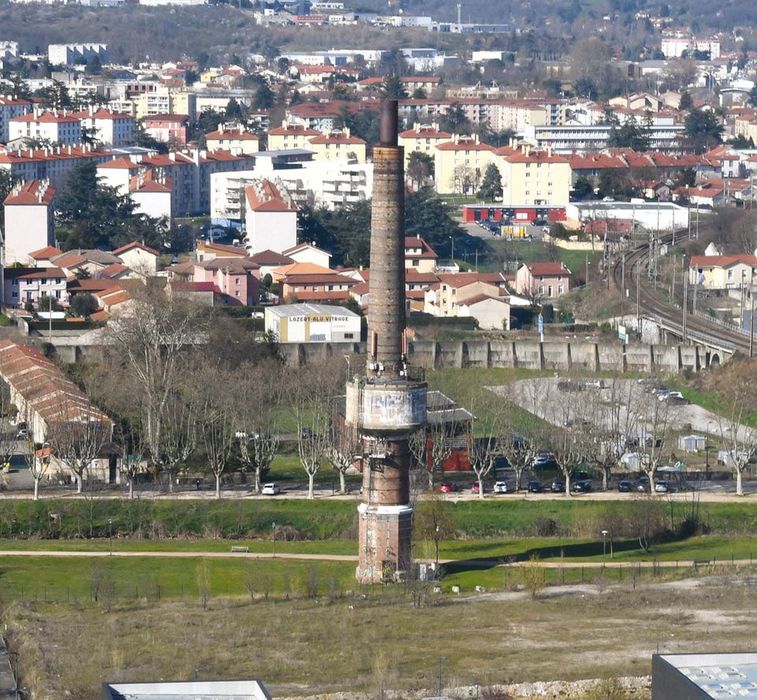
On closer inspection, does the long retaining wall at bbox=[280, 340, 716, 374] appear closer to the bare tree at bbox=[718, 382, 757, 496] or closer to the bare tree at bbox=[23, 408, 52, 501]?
the bare tree at bbox=[718, 382, 757, 496]

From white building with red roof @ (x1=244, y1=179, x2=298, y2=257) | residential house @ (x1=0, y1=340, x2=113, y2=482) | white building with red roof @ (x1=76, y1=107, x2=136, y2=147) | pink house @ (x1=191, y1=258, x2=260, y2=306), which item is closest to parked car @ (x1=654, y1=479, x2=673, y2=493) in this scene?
residential house @ (x1=0, y1=340, x2=113, y2=482)

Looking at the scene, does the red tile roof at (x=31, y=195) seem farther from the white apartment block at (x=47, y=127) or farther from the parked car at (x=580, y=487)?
the parked car at (x=580, y=487)

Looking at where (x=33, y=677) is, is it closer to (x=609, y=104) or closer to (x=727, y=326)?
(x=727, y=326)

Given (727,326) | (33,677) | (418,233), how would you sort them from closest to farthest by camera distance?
(33,677) → (727,326) → (418,233)

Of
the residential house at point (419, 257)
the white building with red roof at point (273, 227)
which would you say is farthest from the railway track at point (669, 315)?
the white building with red roof at point (273, 227)

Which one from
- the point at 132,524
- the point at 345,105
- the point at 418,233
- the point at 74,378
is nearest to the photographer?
the point at 132,524

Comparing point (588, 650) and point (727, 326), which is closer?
point (588, 650)

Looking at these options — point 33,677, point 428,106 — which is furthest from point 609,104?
point 33,677

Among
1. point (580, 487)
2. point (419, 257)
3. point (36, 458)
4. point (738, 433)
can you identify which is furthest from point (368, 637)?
point (419, 257)
